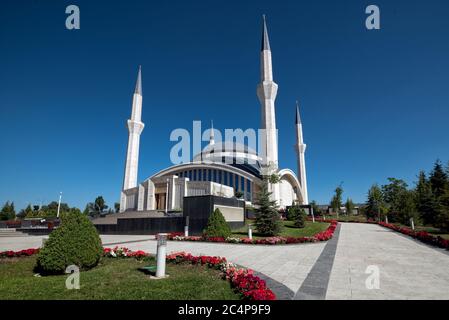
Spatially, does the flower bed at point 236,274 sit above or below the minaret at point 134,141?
below

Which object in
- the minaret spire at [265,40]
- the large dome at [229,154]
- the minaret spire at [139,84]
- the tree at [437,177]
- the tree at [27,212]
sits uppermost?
the minaret spire at [265,40]

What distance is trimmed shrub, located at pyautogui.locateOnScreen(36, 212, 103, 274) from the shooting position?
6.79m

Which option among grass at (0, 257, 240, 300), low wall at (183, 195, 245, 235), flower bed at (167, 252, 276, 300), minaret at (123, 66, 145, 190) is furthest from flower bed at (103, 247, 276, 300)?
minaret at (123, 66, 145, 190)

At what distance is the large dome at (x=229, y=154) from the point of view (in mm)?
62062

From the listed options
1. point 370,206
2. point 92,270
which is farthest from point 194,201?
point 370,206

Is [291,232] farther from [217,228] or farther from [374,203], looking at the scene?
[374,203]

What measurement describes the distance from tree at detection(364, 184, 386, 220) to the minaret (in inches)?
1893

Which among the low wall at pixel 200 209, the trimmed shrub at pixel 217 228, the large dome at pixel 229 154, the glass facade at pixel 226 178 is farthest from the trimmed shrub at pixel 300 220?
the large dome at pixel 229 154

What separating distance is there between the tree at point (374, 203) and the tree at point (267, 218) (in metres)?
35.4

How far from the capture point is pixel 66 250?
6898 mm

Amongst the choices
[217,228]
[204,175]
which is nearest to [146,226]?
[217,228]

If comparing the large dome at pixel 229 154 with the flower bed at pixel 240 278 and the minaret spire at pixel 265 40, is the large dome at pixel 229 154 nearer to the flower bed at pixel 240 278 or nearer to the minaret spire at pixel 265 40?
the minaret spire at pixel 265 40
